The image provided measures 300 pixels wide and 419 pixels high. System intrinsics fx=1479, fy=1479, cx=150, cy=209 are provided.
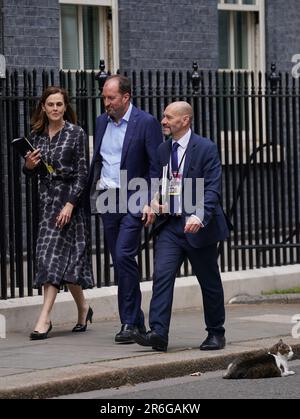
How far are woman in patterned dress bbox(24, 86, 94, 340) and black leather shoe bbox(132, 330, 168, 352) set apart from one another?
3.41ft

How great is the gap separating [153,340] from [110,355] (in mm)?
336

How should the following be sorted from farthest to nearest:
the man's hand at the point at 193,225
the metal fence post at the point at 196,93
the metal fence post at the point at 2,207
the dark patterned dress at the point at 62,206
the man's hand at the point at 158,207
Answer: the metal fence post at the point at 196,93
the metal fence post at the point at 2,207
the dark patterned dress at the point at 62,206
the man's hand at the point at 158,207
the man's hand at the point at 193,225

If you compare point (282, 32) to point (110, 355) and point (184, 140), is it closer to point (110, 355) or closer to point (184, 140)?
point (184, 140)

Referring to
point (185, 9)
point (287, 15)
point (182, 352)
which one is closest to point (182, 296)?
point (182, 352)

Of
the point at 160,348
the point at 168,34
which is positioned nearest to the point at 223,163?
the point at 168,34

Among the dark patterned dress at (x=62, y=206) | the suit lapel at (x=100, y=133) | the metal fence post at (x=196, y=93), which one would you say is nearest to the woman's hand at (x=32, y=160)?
the dark patterned dress at (x=62, y=206)

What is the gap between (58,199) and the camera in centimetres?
1180

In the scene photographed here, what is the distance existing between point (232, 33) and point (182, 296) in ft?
18.4

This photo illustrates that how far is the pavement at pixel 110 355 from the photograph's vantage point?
31.8ft

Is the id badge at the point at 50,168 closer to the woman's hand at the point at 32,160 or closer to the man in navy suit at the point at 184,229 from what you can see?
the woman's hand at the point at 32,160

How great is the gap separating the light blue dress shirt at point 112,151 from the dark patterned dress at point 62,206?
344 mm

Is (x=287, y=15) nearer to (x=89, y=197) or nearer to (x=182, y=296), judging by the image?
(x=182, y=296)

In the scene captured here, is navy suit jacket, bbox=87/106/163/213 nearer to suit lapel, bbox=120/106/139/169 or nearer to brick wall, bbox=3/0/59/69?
suit lapel, bbox=120/106/139/169
